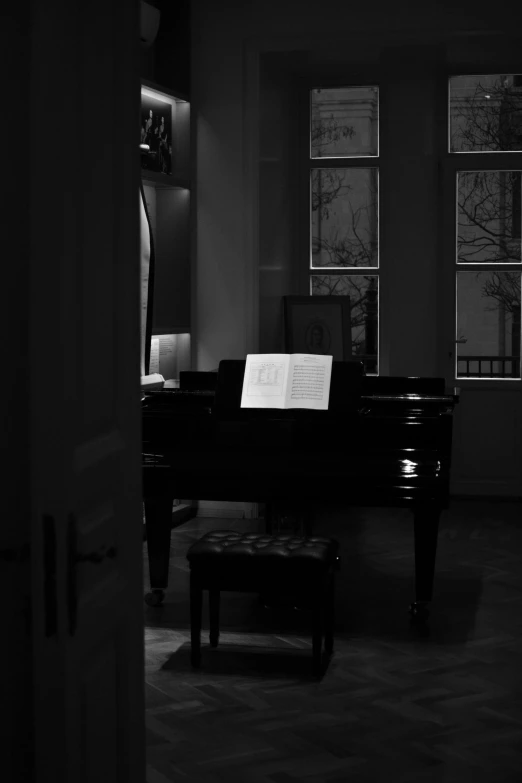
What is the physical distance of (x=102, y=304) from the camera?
173 centimetres

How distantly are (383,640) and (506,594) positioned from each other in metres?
0.98

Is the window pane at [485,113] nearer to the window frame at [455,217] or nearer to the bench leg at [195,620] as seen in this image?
the window frame at [455,217]

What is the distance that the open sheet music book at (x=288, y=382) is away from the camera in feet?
16.2

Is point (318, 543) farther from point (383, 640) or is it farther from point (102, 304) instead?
point (102, 304)

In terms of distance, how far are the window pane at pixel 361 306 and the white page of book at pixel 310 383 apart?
2799 mm

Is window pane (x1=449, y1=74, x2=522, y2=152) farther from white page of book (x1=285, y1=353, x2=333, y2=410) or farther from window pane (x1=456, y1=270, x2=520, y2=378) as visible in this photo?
white page of book (x1=285, y1=353, x2=333, y2=410)

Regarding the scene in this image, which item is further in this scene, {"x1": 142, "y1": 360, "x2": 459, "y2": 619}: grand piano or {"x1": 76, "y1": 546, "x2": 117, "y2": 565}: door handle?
{"x1": 142, "y1": 360, "x2": 459, "y2": 619}: grand piano

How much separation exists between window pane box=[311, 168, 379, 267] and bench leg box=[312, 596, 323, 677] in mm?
4272

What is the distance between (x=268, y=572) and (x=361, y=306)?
4098 mm

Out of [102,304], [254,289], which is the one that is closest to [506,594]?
[254,289]

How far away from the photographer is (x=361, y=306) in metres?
7.75

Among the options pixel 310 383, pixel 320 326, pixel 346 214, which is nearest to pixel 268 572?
pixel 310 383

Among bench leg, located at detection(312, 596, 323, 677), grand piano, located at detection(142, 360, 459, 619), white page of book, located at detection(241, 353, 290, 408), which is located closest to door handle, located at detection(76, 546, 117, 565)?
bench leg, located at detection(312, 596, 323, 677)

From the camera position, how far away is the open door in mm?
1495
